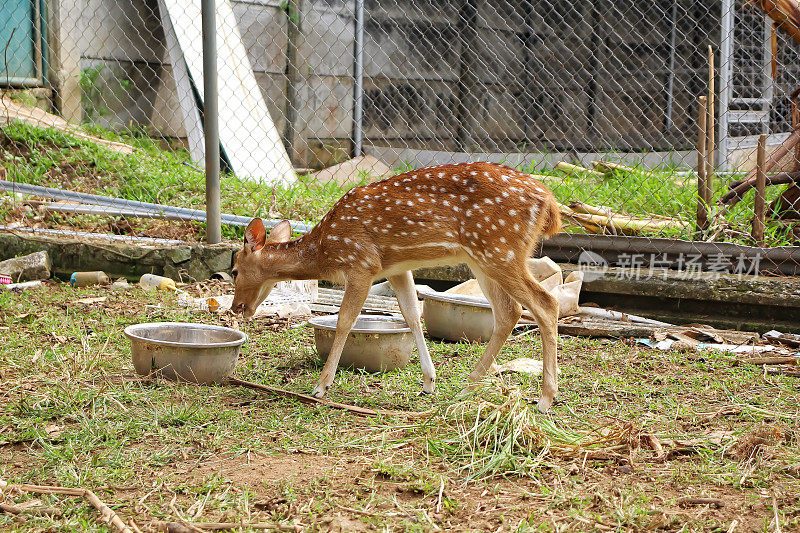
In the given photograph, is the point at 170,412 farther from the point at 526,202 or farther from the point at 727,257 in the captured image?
the point at 727,257

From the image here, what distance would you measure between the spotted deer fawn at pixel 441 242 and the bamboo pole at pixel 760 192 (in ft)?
7.88

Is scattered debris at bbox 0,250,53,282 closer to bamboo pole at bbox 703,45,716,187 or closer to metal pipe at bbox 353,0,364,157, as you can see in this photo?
metal pipe at bbox 353,0,364,157

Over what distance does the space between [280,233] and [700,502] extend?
2.95 meters

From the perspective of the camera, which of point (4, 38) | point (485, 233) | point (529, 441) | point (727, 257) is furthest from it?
point (4, 38)

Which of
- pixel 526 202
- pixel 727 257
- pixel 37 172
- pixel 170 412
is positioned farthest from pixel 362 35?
pixel 170 412

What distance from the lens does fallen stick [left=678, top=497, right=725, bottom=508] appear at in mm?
2814

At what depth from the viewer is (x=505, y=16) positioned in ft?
36.9

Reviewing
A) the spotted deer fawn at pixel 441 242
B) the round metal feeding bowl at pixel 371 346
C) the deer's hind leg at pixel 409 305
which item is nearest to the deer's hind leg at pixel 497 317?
the spotted deer fawn at pixel 441 242

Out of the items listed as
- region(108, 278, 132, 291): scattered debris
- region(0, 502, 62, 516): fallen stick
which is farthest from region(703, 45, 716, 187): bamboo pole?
region(0, 502, 62, 516): fallen stick

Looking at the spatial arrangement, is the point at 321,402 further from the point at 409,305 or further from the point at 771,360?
the point at 771,360

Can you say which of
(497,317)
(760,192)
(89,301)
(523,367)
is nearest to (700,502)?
(497,317)

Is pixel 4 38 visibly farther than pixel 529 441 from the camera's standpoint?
Yes

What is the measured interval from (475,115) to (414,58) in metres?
1.11

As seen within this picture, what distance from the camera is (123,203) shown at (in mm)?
7258
